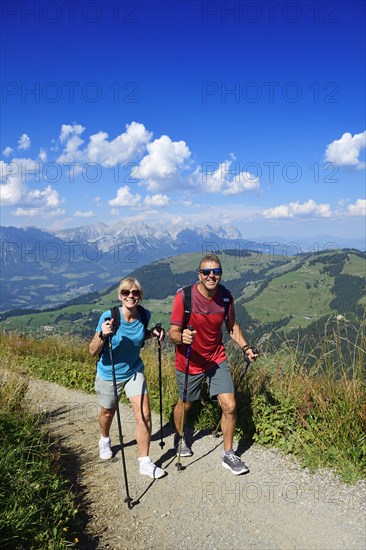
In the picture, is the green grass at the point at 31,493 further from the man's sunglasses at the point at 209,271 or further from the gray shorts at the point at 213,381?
the man's sunglasses at the point at 209,271

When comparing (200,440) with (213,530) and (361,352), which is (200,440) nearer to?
(213,530)

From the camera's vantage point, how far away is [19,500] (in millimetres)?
3824

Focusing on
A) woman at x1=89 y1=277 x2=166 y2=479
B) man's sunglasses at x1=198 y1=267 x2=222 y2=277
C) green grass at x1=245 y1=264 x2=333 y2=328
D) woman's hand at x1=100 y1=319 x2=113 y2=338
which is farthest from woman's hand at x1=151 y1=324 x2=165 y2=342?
green grass at x1=245 y1=264 x2=333 y2=328

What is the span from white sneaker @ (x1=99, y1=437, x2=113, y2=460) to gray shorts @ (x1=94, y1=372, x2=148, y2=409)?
702 millimetres

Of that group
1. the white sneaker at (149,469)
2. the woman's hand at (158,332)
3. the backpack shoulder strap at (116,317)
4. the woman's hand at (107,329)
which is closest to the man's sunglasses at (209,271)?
the woman's hand at (158,332)

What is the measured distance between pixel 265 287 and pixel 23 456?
176 m

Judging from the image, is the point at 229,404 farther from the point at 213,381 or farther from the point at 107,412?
the point at 107,412

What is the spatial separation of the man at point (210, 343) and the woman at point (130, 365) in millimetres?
464

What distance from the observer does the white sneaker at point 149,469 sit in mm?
5105

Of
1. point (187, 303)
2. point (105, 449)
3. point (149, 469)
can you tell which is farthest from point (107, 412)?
point (187, 303)

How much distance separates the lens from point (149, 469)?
16.9 feet

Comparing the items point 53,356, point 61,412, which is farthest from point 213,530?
point 53,356

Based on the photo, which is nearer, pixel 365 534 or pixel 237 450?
pixel 365 534

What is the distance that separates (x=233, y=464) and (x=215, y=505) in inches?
29.1
